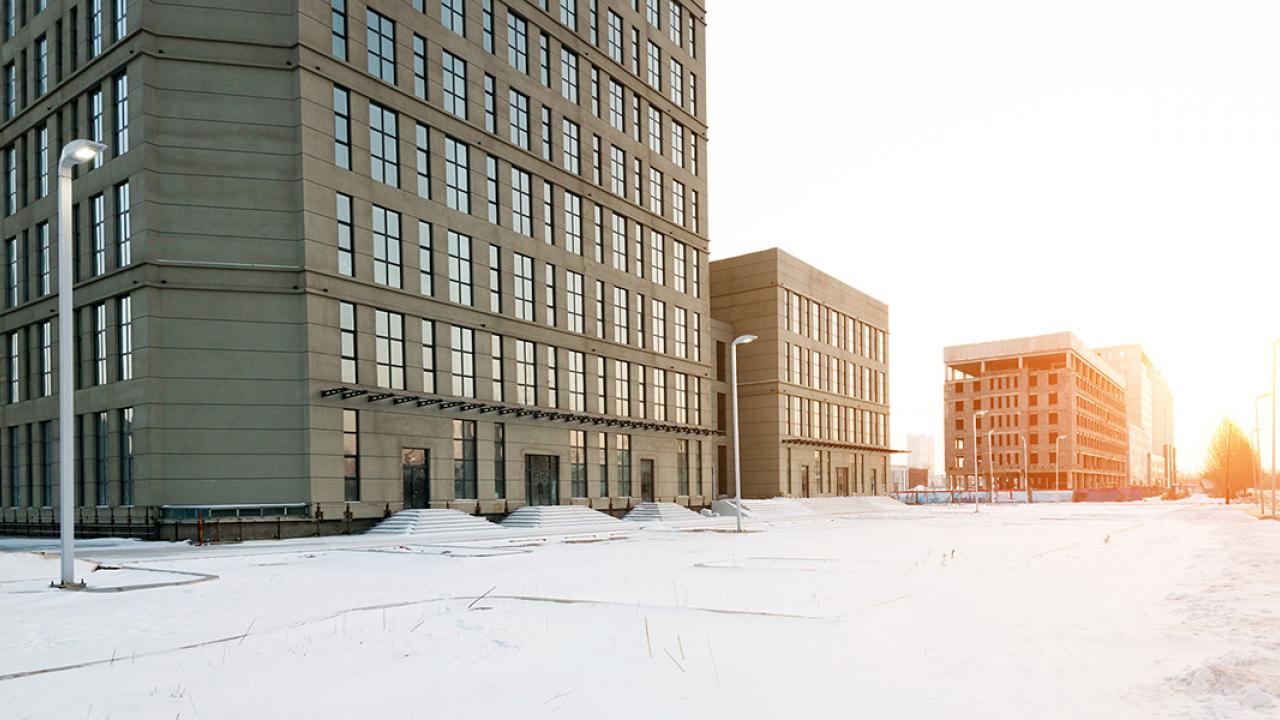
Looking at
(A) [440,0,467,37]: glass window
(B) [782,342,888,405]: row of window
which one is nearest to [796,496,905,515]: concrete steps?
(B) [782,342,888,405]: row of window

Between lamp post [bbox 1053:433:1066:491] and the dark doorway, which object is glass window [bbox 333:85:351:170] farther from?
lamp post [bbox 1053:433:1066:491]

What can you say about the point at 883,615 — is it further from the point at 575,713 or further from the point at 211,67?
the point at 211,67

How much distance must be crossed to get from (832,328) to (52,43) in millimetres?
64425

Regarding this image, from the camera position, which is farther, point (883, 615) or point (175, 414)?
point (175, 414)

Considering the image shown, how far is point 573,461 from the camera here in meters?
53.3

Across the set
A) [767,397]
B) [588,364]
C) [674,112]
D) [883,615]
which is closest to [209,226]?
[588,364]

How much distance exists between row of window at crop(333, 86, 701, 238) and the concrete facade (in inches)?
521

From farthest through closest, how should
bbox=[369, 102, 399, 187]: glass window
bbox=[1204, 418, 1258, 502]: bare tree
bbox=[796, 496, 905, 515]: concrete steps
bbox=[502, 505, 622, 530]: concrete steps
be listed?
1. bbox=[1204, 418, 1258, 502]: bare tree
2. bbox=[796, 496, 905, 515]: concrete steps
3. bbox=[502, 505, 622, 530]: concrete steps
4. bbox=[369, 102, 399, 187]: glass window

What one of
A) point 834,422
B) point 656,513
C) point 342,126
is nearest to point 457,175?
point 342,126

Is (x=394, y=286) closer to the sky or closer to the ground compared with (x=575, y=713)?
closer to the sky

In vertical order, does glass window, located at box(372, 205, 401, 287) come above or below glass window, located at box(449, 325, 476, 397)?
above

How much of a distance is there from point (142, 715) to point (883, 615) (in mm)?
8717

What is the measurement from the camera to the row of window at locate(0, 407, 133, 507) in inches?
1471

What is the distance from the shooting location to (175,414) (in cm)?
3572
